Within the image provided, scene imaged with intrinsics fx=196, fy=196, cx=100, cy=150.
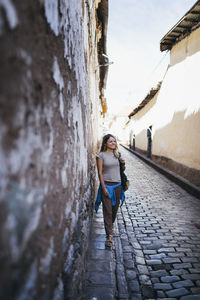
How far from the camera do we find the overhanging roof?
6312 mm

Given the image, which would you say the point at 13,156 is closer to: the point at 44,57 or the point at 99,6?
the point at 44,57

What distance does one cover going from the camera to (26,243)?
0.69 m

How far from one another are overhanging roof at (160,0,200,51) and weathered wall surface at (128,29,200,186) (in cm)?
25

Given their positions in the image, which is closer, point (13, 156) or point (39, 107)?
point (13, 156)

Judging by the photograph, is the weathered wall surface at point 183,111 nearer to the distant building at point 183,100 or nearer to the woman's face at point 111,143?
the distant building at point 183,100

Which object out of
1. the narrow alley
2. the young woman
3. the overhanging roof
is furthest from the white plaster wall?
the young woman

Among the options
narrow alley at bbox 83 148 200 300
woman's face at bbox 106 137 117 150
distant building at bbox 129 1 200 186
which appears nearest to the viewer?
narrow alley at bbox 83 148 200 300

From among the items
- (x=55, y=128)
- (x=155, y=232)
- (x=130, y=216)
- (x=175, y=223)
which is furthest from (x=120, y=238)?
(x=55, y=128)

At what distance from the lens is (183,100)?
7.75 meters

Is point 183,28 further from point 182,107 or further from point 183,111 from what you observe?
point 183,111

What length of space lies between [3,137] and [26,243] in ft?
1.28

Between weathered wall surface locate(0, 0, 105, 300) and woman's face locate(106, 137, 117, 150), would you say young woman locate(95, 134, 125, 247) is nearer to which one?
woman's face locate(106, 137, 117, 150)

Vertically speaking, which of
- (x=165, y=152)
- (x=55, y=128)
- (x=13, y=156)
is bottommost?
(x=165, y=152)

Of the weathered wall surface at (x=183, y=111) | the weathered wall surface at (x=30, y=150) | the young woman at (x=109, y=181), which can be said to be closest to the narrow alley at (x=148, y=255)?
the young woman at (x=109, y=181)
